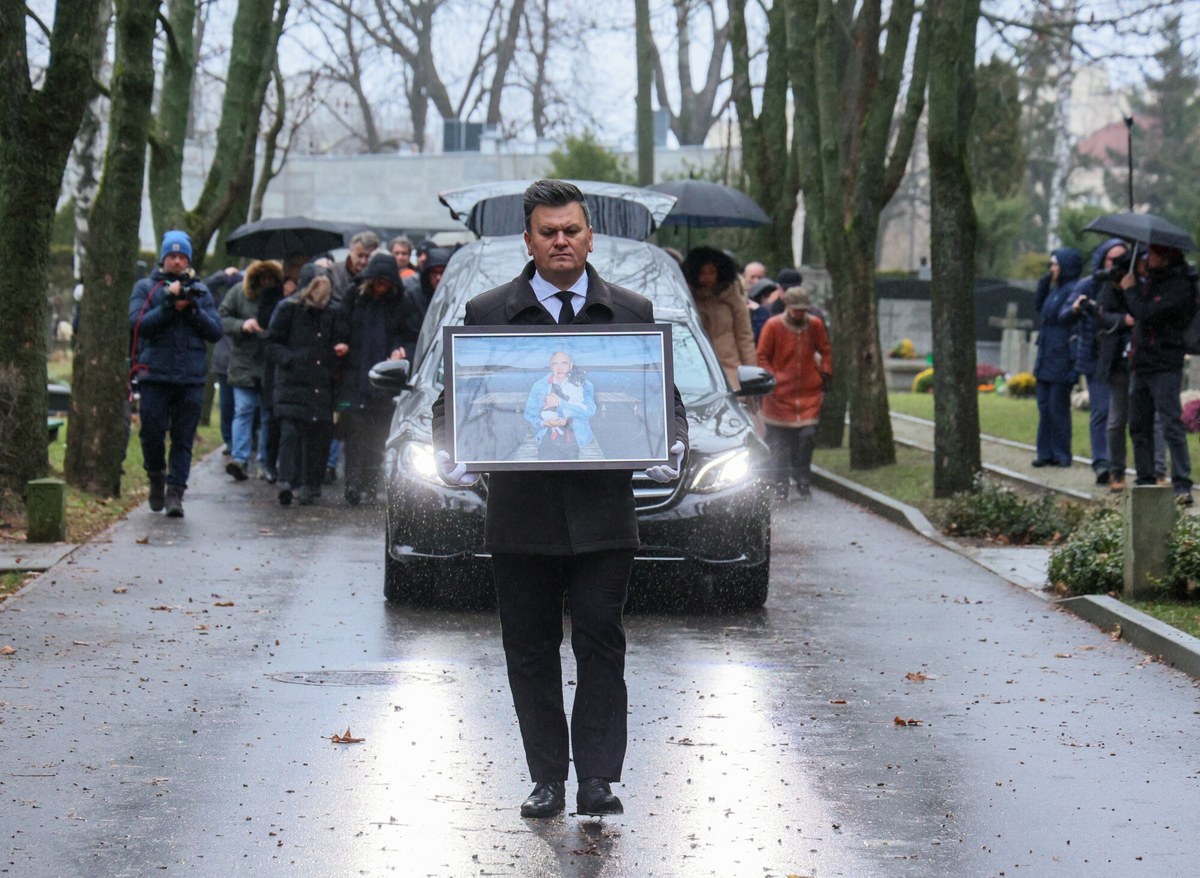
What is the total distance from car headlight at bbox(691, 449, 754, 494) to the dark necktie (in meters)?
4.74

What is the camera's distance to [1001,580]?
42.2 feet

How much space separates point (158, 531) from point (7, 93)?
3.17 m

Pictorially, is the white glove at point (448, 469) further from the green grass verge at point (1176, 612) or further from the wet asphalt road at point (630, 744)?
the green grass verge at point (1176, 612)

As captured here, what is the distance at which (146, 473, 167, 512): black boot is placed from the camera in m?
15.6

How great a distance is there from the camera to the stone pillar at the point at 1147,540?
36.2 feet

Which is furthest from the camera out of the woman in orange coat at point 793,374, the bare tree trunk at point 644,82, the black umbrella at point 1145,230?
the bare tree trunk at point 644,82

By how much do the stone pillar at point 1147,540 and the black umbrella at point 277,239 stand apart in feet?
42.3

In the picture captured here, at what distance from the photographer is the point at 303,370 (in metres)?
16.3

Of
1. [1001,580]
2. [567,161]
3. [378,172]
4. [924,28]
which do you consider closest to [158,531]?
[1001,580]

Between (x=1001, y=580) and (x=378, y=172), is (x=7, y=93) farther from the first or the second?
(x=378, y=172)

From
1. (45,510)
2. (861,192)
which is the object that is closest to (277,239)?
(861,192)

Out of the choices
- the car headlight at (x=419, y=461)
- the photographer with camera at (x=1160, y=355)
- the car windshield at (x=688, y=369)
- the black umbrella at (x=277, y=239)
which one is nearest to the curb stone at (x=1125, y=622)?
the photographer with camera at (x=1160, y=355)

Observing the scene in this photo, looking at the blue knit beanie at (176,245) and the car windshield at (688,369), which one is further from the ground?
the blue knit beanie at (176,245)

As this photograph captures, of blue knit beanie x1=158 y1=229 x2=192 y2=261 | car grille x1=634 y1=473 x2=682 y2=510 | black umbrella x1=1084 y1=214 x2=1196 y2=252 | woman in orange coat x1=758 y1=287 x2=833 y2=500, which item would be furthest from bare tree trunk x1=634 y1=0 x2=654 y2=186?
car grille x1=634 y1=473 x2=682 y2=510
